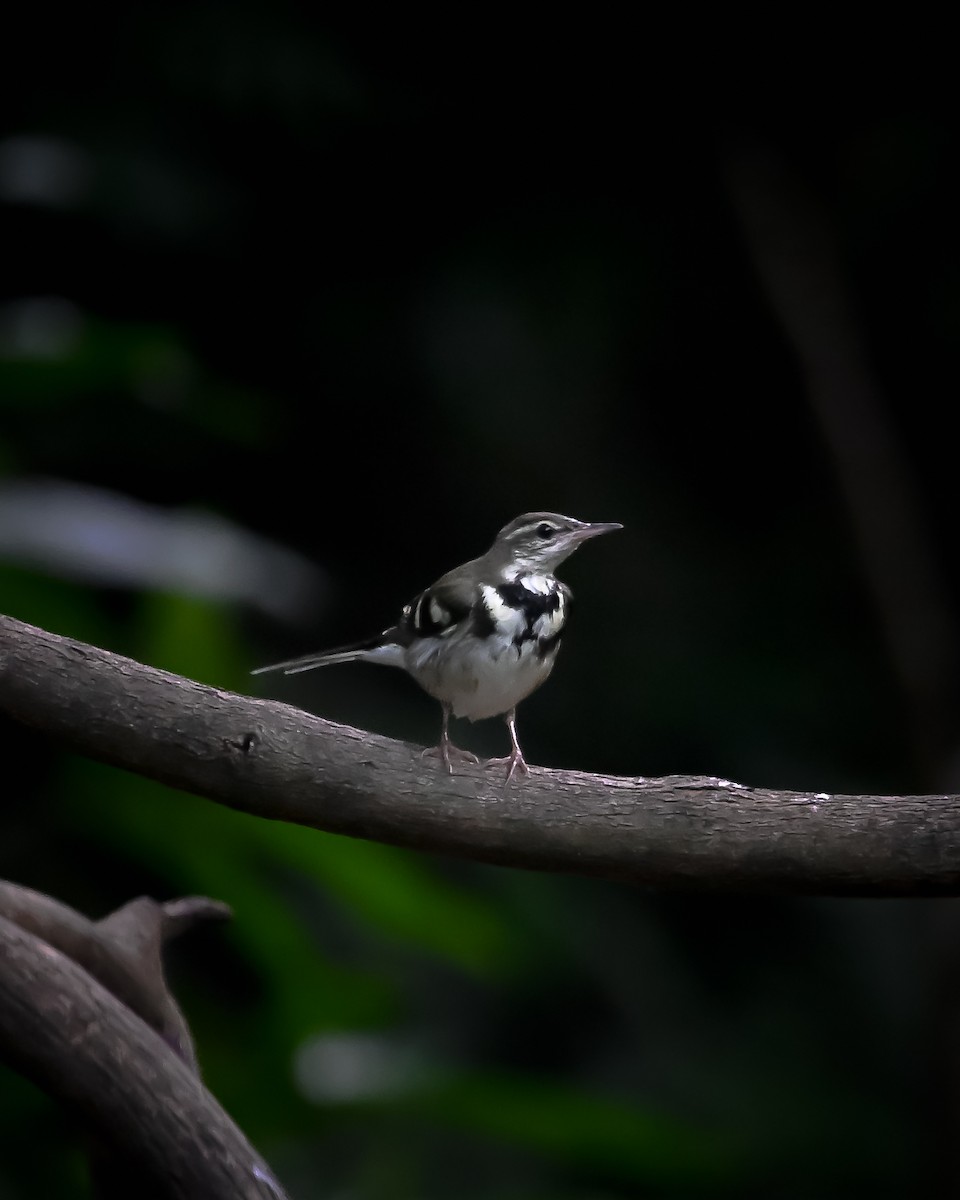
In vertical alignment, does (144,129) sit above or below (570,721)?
above

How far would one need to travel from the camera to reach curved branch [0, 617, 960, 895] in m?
3.21

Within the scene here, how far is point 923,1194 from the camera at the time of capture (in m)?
8.12

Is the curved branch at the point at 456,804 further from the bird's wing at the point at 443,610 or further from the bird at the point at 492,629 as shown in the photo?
the bird's wing at the point at 443,610

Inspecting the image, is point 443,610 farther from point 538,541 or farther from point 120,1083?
point 120,1083

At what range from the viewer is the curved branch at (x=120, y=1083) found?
3.26m

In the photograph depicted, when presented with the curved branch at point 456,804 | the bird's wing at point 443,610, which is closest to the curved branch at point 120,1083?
the curved branch at point 456,804

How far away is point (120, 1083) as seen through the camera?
3305 millimetres

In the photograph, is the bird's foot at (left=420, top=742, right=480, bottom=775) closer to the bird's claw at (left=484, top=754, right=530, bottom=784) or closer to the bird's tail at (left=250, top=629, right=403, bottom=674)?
the bird's claw at (left=484, top=754, right=530, bottom=784)

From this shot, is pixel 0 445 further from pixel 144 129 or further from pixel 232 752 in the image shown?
pixel 232 752

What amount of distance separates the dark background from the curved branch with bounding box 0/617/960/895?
12.9 ft

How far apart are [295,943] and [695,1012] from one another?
3763 mm

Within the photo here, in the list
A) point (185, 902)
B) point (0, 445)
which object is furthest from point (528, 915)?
point (185, 902)

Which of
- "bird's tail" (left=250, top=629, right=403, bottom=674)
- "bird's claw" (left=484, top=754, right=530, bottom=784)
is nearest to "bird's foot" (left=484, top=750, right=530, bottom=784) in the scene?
"bird's claw" (left=484, top=754, right=530, bottom=784)

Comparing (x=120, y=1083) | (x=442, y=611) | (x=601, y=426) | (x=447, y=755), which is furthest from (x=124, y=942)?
(x=601, y=426)
